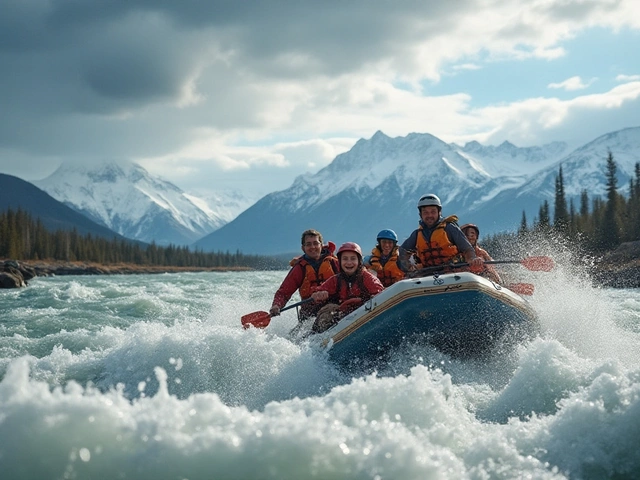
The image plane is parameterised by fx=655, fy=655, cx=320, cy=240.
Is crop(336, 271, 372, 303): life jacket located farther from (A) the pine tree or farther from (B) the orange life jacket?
(A) the pine tree

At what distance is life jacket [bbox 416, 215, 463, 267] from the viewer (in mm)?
11547

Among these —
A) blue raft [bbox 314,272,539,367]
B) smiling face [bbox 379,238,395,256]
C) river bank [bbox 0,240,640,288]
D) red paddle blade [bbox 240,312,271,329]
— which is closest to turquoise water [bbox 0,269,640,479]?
blue raft [bbox 314,272,539,367]

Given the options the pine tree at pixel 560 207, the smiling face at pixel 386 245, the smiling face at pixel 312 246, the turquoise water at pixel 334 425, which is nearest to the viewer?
the turquoise water at pixel 334 425

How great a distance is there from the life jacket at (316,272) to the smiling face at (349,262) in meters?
1.19

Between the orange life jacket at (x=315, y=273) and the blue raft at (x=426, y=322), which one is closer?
the blue raft at (x=426, y=322)

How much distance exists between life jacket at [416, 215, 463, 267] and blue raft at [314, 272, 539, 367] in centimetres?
206

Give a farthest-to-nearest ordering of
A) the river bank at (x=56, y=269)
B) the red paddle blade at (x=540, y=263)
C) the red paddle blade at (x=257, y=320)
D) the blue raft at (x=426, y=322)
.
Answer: the river bank at (x=56, y=269)
the red paddle blade at (x=540, y=263)
the red paddle blade at (x=257, y=320)
the blue raft at (x=426, y=322)

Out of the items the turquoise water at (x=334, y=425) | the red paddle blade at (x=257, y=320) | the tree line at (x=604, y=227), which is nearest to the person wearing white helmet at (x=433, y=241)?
the red paddle blade at (x=257, y=320)

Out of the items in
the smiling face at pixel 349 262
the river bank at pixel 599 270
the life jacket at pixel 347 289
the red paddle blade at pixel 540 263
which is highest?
the smiling face at pixel 349 262

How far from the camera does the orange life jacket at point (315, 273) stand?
11.4 meters

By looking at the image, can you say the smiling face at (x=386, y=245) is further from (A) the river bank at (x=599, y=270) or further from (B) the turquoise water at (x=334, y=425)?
(A) the river bank at (x=599, y=270)

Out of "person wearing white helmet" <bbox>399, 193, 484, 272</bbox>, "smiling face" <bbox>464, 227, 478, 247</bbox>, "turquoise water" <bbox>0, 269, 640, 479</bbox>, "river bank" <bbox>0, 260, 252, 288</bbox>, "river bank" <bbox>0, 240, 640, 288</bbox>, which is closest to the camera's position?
"turquoise water" <bbox>0, 269, 640, 479</bbox>

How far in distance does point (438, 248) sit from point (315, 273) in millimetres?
2234

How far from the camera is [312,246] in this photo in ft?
37.0
